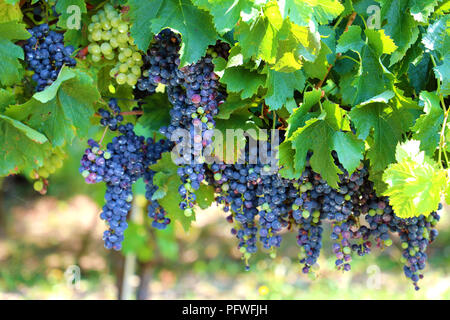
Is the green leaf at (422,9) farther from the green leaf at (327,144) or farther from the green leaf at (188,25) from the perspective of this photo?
the green leaf at (188,25)

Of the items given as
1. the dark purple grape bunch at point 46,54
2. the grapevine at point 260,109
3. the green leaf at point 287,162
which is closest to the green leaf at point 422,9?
the grapevine at point 260,109

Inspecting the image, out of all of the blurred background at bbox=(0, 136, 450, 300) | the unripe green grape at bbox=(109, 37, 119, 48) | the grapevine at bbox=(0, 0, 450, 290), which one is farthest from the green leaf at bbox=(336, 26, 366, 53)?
the blurred background at bbox=(0, 136, 450, 300)

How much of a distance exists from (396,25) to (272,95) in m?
0.29

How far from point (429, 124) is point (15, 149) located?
2.86 ft

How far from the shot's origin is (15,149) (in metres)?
1.09

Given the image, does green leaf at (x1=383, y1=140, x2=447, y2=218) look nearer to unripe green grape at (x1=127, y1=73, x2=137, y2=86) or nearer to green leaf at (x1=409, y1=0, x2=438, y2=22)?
green leaf at (x1=409, y1=0, x2=438, y2=22)

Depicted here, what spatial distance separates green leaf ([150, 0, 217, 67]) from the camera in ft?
3.16

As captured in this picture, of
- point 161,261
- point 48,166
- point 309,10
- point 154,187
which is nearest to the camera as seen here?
point 309,10

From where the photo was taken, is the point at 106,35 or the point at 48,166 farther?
the point at 48,166

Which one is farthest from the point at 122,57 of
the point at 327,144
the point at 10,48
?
the point at 327,144

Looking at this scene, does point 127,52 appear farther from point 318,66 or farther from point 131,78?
point 318,66

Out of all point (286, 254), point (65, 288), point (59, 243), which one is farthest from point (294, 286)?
point (59, 243)

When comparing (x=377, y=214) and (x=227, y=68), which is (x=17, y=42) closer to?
(x=227, y=68)

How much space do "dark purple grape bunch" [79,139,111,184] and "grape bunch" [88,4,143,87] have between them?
0.53 ft
